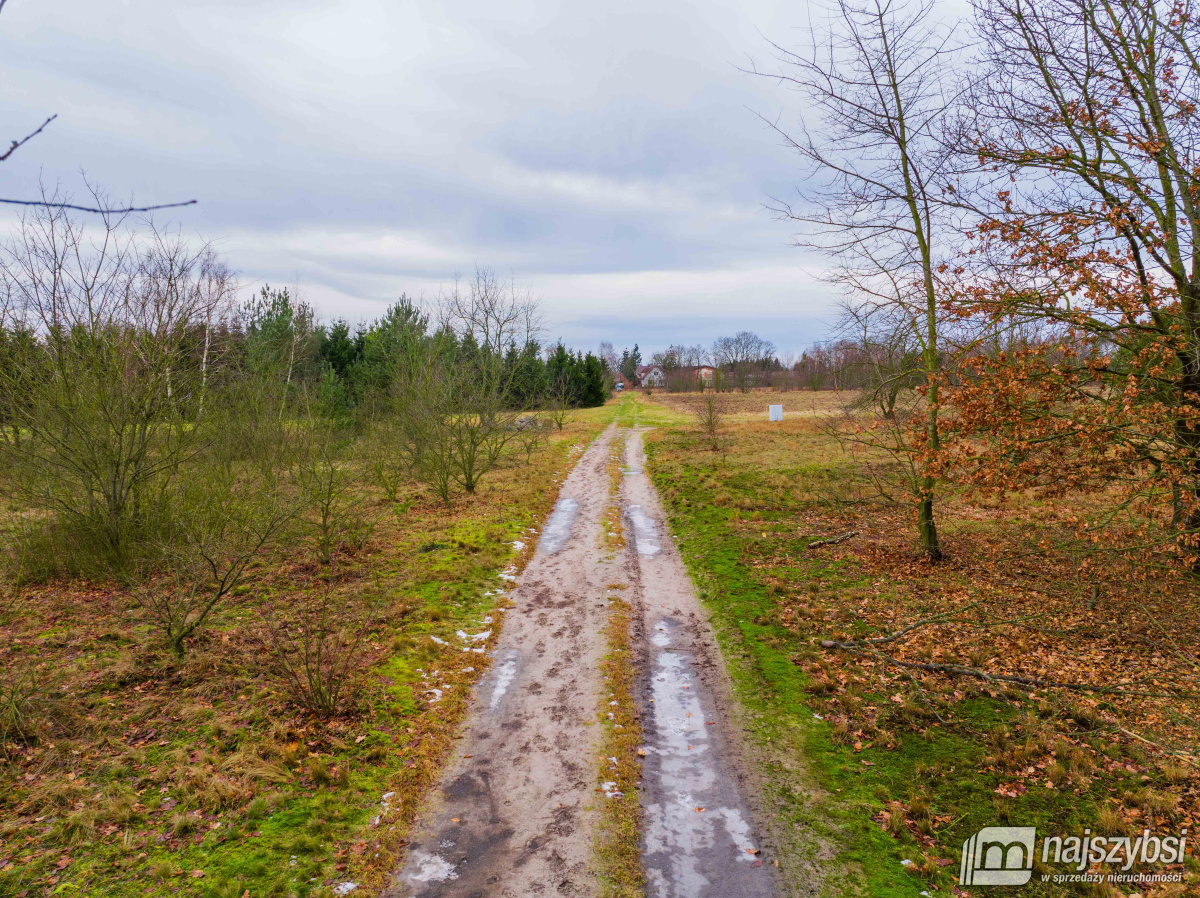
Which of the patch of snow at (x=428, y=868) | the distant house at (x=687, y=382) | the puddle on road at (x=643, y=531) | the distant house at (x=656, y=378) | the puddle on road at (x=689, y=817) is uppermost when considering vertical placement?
the distant house at (x=656, y=378)

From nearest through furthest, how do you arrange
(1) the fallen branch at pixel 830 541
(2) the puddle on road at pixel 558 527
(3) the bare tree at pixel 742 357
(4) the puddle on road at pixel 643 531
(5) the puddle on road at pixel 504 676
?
1. (5) the puddle on road at pixel 504 676
2. (1) the fallen branch at pixel 830 541
3. (4) the puddle on road at pixel 643 531
4. (2) the puddle on road at pixel 558 527
5. (3) the bare tree at pixel 742 357

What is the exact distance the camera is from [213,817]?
5082 mm

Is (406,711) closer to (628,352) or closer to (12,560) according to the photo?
(12,560)

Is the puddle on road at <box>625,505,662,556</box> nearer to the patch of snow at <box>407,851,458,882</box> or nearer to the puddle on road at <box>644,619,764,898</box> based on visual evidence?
the puddle on road at <box>644,619,764,898</box>

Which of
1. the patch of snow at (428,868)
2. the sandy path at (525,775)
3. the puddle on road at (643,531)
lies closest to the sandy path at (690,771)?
the sandy path at (525,775)

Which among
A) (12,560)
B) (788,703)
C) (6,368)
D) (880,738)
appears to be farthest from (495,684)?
(6,368)

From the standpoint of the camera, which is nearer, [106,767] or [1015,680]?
[106,767]

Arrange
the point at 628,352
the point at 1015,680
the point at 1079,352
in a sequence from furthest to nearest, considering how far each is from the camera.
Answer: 1. the point at 628,352
2. the point at 1079,352
3. the point at 1015,680

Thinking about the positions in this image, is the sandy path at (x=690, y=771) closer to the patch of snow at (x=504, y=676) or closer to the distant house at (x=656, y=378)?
the patch of snow at (x=504, y=676)

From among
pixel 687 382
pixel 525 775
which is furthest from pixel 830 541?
pixel 687 382

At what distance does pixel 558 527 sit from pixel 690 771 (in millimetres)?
9829

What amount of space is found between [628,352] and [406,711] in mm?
130117

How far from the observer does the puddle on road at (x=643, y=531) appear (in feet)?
44.4

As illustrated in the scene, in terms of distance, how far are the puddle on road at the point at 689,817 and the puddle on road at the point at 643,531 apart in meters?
6.26
